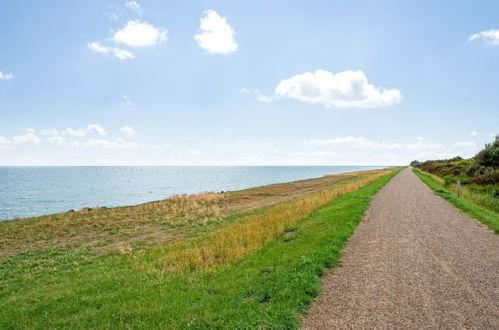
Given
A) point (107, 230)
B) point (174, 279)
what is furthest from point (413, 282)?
point (107, 230)

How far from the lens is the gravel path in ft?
16.6

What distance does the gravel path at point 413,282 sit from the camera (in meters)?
5.05

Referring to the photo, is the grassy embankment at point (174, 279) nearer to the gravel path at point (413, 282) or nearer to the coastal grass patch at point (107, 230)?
the coastal grass patch at point (107, 230)

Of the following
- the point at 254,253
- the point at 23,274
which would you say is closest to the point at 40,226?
the point at 23,274

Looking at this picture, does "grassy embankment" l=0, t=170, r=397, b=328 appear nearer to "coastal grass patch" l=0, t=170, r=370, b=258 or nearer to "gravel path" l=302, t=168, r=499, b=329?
"coastal grass patch" l=0, t=170, r=370, b=258

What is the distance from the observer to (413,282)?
6.57 metres

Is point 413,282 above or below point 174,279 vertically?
above

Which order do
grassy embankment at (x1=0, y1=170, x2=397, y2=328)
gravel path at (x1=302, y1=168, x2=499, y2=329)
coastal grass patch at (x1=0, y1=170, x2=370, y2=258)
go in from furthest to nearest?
1. coastal grass patch at (x1=0, y1=170, x2=370, y2=258)
2. grassy embankment at (x1=0, y1=170, x2=397, y2=328)
3. gravel path at (x1=302, y1=168, x2=499, y2=329)

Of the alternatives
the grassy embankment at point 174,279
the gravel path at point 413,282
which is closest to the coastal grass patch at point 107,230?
the grassy embankment at point 174,279

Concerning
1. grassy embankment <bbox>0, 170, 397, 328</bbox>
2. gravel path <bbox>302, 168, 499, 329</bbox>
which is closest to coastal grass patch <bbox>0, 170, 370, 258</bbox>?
grassy embankment <bbox>0, 170, 397, 328</bbox>

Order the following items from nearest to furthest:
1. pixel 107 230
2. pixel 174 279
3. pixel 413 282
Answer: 1. pixel 413 282
2. pixel 174 279
3. pixel 107 230

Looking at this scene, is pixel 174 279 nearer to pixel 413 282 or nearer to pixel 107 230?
pixel 413 282

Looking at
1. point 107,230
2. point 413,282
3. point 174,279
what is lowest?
point 107,230

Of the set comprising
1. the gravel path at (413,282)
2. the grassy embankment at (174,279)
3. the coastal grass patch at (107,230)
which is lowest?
the coastal grass patch at (107,230)
